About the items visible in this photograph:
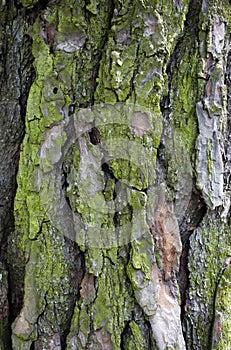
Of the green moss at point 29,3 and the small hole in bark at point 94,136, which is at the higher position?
the green moss at point 29,3

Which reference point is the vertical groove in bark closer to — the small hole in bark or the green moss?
the green moss

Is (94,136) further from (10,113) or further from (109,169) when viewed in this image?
(10,113)

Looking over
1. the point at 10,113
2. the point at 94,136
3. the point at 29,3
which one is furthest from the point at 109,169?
the point at 29,3

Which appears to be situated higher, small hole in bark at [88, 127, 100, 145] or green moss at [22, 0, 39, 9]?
green moss at [22, 0, 39, 9]

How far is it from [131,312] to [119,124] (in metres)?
0.41

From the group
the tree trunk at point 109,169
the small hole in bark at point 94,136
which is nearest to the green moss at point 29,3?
the tree trunk at point 109,169

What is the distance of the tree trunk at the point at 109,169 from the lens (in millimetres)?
936

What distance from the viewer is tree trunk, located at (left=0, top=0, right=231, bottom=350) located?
3.07 ft

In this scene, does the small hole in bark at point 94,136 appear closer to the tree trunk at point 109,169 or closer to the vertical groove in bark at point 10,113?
the tree trunk at point 109,169


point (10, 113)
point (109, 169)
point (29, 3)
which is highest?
point (29, 3)

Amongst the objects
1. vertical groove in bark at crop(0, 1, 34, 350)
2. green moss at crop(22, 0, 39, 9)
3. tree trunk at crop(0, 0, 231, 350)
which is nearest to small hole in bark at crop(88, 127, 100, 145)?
tree trunk at crop(0, 0, 231, 350)

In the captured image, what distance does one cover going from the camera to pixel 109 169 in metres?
0.95

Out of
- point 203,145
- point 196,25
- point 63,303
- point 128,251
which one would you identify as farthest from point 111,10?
point 63,303

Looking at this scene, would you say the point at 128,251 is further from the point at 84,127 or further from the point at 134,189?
the point at 84,127
